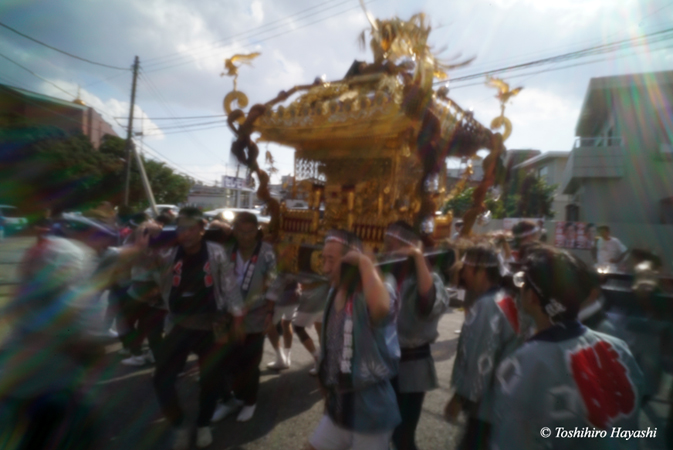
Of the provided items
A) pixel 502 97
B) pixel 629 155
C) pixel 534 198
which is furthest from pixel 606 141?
pixel 502 97

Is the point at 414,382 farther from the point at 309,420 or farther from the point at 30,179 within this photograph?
the point at 30,179

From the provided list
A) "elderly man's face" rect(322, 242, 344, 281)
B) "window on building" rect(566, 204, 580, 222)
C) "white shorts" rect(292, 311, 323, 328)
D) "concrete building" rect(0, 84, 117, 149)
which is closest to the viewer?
"elderly man's face" rect(322, 242, 344, 281)

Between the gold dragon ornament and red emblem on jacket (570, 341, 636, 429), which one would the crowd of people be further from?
the gold dragon ornament

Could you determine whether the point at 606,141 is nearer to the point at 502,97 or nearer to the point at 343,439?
the point at 502,97

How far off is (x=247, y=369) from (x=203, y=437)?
0.61 meters

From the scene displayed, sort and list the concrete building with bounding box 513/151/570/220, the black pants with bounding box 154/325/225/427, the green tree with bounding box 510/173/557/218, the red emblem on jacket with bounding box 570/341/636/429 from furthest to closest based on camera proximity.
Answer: the concrete building with bounding box 513/151/570/220
the green tree with bounding box 510/173/557/218
the black pants with bounding box 154/325/225/427
the red emblem on jacket with bounding box 570/341/636/429

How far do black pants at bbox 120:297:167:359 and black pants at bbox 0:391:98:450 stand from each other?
149 cm

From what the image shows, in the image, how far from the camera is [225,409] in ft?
11.3

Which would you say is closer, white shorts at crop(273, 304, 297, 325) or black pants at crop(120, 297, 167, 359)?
black pants at crop(120, 297, 167, 359)

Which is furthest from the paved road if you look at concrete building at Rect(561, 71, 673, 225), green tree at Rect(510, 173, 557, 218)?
green tree at Rect(510, 173, 557, 218)

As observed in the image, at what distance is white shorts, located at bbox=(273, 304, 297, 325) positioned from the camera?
3846 mm

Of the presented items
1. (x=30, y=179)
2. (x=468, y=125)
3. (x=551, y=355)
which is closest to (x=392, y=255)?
(x=551, y=355)

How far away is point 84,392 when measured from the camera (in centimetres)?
206

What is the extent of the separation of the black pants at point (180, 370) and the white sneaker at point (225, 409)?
0.43m
